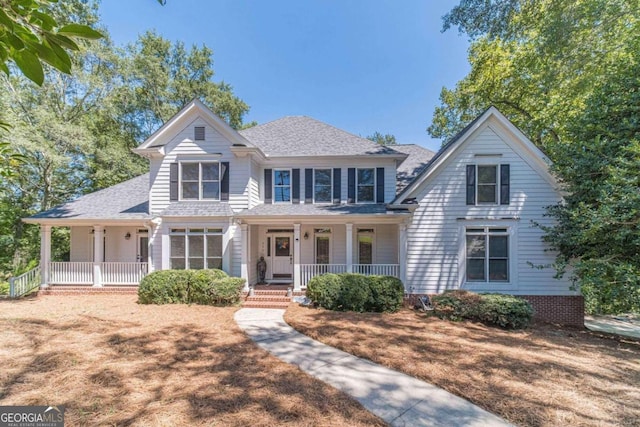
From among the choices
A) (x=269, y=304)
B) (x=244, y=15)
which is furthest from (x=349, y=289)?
(x=244, y=15)

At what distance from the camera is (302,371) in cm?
494

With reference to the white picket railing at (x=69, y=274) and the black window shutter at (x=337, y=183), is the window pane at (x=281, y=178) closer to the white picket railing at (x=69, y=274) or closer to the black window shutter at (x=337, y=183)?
Result: the black window shutter at (x=337, y=183)

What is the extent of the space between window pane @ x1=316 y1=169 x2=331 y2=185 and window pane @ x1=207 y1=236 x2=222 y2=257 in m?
4.80

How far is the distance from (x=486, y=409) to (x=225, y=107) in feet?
91.7

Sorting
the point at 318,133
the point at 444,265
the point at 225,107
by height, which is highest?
the point at 225,107

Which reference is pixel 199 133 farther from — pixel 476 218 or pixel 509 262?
pixel 509 262

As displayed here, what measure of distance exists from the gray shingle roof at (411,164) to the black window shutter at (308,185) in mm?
3980

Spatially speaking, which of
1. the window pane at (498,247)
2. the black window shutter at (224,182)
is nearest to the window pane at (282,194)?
the black window shutter at (224,182)

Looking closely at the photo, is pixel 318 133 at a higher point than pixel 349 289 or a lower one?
higher

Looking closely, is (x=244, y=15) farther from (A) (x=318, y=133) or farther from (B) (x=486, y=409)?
(B) (x=486, y=409)

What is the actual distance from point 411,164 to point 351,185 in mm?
4425

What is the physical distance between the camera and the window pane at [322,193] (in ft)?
40.9

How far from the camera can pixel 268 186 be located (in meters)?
12.5

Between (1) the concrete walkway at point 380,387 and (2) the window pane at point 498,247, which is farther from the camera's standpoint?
(2) the window pane at point 498,247
